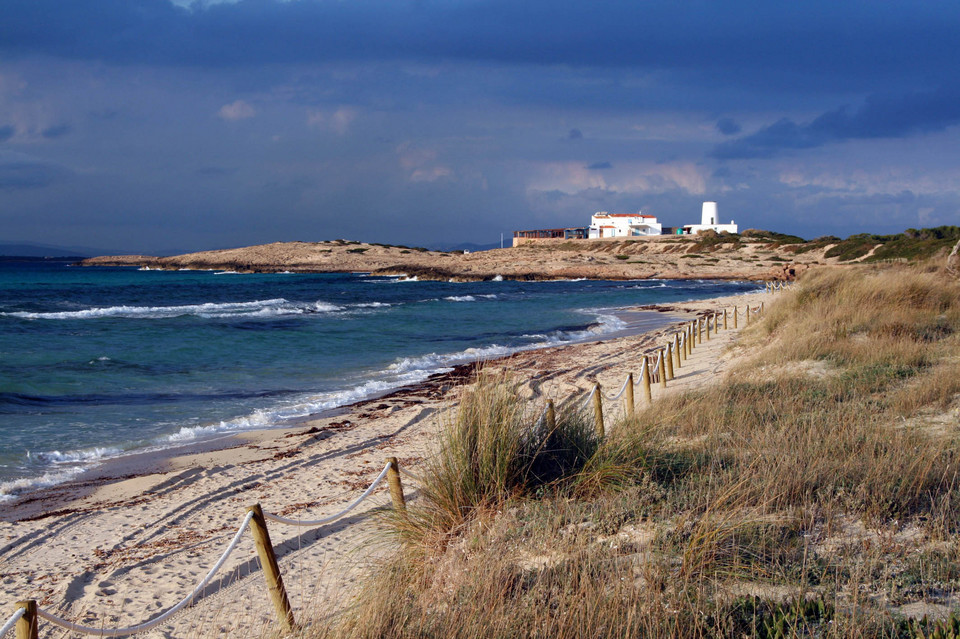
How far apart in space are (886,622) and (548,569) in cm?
155

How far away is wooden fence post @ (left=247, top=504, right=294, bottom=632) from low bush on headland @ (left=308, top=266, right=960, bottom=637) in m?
0.66

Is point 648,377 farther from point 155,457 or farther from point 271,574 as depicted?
point 155,457

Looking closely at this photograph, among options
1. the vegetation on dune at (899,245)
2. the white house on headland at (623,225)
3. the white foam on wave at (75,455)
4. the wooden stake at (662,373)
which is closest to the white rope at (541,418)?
the wooden stake at (662,373)

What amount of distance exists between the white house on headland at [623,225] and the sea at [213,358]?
63.5m

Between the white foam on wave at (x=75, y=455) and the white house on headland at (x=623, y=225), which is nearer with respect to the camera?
the white foam on wave at (x=75, y=455)

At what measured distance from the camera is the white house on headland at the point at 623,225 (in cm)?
10431

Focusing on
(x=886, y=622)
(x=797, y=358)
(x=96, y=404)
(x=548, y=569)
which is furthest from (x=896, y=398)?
(x=96, y=404)

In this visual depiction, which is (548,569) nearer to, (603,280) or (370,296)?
(370,296)

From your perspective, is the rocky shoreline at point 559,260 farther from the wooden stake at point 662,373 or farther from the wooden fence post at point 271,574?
the wooden fence post at point 271,574

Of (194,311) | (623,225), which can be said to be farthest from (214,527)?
(623,225)

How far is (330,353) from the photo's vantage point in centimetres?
2025

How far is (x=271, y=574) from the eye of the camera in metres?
3.88

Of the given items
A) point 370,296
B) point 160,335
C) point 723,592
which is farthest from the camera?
point 370,296

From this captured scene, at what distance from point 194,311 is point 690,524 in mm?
34906
